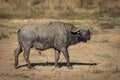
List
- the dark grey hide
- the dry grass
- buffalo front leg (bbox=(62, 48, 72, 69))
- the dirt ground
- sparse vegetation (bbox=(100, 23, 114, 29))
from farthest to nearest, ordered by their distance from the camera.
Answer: the dry grass → sparse vegetation (bbox=(100, 23, 114, 29)) → buffalo front leg (bbox=(62, 48, 72, 69)) → the dark grey hide → the dirt ground

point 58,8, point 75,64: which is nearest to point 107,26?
point 58,8

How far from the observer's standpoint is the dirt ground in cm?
1475

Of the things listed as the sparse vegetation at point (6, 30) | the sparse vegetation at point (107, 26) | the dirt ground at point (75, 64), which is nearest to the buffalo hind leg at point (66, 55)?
the dirt ground at point (75, 64)

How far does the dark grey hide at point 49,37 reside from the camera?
50.8ft

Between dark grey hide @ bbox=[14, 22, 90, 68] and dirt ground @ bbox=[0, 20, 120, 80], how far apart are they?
1.78 feet

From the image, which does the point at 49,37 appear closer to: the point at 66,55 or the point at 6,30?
the point at 66,55

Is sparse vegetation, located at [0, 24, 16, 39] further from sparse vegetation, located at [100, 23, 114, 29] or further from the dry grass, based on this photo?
sparse vegetation, located at [100, 23, 114, 29]

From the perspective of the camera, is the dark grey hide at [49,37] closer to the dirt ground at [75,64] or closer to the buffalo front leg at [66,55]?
the buffalo front leg at [66,55]

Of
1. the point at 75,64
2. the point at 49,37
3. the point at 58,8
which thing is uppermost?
the point at 49,37

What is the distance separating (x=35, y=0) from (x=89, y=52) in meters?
22.4

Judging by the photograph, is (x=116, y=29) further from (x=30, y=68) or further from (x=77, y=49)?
(x=30, y=68)

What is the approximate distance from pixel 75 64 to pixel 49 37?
2.01m

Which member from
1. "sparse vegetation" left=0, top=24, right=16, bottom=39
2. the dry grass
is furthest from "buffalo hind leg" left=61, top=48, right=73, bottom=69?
the dry grass

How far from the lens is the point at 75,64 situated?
17.1 meters
